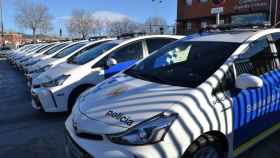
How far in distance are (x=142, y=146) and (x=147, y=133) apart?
12 centimetres

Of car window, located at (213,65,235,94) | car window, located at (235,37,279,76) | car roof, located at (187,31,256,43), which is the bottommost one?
car window, located at (213,65,235,94)

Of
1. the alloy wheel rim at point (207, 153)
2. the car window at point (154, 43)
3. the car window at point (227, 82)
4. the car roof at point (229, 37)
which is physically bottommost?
the alloy wheel rim at point (207, 153)

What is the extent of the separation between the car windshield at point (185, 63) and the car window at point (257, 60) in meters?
0.18

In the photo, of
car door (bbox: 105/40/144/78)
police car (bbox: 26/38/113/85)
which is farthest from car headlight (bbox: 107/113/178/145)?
police car (bbox: 26/38/113/85)

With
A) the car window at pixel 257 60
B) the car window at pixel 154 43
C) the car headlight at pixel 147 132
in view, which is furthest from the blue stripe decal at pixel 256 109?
the car window at pixel 154 43

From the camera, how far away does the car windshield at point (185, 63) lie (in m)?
3.14

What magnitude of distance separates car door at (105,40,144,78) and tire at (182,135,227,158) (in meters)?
3.26

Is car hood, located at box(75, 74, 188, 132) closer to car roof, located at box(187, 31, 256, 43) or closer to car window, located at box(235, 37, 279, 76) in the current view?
car window, located at box(235, 37, 279, 76)

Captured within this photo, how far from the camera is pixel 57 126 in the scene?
16.6 ft

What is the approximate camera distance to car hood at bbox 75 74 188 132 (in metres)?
2.61

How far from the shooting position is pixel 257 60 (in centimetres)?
347

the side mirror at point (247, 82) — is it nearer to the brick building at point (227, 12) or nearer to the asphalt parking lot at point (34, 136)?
the asphalt parking lot at point (34, 136)

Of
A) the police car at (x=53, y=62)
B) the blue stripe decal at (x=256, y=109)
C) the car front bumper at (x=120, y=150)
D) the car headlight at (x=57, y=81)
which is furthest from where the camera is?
the police car at (x=53, y=62)

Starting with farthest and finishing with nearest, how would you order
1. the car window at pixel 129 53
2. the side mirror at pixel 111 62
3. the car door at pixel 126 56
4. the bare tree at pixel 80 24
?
the bare tree at pixel 80 24
the car window at pixel 129 53
the car door at pixel 126 56
the side mirror at pixel 111 62
